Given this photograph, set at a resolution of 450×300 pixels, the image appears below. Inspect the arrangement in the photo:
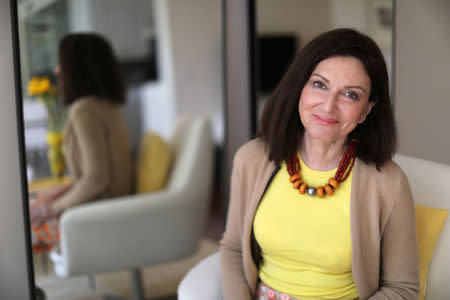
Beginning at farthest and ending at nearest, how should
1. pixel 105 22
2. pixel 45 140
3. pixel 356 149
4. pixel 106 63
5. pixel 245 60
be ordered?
1. pixel 105 22
2. pixel 45 140
3. pixel 106 63
4. pixel 245 60
5. pixel 356 149

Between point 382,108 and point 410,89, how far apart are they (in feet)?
1.54

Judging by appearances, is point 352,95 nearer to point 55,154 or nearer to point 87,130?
point 87,130

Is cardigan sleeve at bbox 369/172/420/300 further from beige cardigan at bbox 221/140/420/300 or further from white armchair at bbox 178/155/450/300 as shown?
white armchair at bbox 178/155/450/300

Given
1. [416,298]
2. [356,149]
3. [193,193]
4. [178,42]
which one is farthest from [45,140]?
[416,298]

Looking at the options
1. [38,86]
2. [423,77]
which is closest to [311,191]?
[423,77]

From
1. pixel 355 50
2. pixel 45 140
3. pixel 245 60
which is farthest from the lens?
pixel 45 140

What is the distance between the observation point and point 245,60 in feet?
4.84

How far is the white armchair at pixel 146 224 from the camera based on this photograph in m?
1.73

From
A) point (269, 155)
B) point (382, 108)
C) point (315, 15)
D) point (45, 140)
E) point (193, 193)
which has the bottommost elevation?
point (193, 193)

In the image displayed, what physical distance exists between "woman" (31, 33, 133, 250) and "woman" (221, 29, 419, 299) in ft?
2.96

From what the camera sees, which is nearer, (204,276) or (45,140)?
(204,276)

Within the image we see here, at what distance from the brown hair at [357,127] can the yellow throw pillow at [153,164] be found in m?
0.92

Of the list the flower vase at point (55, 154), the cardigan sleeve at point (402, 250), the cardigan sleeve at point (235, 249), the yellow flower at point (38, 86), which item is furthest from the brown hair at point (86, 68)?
the cardigan sleeve at point (402, 250)

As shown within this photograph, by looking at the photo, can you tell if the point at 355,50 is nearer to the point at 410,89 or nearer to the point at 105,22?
the point at 410,89
